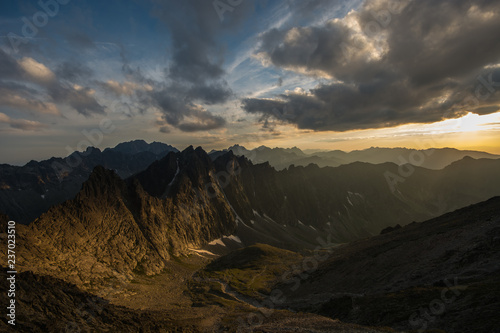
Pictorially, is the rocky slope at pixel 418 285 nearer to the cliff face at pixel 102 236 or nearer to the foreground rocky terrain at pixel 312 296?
the foreground rocky terrain at pixel 312 296

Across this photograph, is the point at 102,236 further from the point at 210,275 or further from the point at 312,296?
the point at 312,296

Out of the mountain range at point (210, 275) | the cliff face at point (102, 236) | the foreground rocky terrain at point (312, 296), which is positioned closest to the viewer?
the foreground rocky terrain at point (312, 296)

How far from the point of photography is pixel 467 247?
225 ft

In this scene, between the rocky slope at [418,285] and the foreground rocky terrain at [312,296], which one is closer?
the foreground rocky terrain at [312,296]

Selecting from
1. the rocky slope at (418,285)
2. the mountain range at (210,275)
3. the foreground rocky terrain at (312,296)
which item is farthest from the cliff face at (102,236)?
the rocky slope at (418,285)

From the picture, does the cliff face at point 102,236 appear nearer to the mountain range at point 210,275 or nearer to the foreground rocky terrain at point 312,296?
Result: the mountain range at point 210,275

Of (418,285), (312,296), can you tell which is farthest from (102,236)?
(418,285)

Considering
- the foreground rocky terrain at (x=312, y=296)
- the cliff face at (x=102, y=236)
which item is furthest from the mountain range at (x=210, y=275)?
the cliff face at (x=102, y=236)

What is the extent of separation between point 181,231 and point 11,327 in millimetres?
173176

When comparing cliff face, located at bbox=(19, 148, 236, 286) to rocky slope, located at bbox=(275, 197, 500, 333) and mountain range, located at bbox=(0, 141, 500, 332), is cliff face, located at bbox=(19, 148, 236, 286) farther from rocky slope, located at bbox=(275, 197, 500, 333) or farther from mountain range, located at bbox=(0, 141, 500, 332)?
rocky slope, located at bbox=(275, 197, 500, 333)

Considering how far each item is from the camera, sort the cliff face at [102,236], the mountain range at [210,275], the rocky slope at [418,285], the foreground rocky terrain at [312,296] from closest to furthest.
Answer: the foreground rocky terrain at [312,296], the rocky slope at [418,285], the mountain range at [210,275], the cliff face at [102,236]

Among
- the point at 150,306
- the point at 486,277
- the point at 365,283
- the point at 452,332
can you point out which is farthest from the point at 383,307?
the point at 150,306

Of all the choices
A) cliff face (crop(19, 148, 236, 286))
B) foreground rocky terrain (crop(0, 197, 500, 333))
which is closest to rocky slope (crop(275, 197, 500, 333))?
foreground rocky terrain (crop(0, 197, 500, 333))

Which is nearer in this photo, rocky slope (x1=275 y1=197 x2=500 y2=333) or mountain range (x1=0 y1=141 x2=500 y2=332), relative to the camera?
rocky slope (x1=275 y1=197 x2=500 y2=333)
